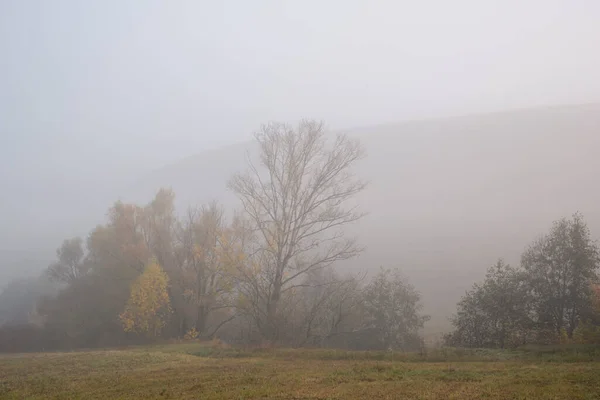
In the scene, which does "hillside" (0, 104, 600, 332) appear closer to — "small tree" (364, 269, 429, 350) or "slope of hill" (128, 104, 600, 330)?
"slope of hill" (128, 104, 600, 330)

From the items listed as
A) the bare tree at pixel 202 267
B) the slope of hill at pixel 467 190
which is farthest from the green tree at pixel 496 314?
the bare tree at pixel 202 267

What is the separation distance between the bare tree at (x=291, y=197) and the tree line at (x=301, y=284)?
8 cm

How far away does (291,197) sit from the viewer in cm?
2775

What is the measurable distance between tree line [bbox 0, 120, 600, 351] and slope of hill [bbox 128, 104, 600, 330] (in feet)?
47.4

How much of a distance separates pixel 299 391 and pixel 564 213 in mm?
82592

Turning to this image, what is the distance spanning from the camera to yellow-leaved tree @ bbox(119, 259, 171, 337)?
36906 millimetres

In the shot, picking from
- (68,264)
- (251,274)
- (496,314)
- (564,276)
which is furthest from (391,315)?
(68,264)

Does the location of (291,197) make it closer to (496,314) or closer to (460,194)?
(496,314)

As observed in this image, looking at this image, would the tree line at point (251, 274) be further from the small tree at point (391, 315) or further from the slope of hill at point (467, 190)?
the slope of hill at point (467, 190)

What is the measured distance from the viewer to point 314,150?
91.4 ft

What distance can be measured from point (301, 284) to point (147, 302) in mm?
16634

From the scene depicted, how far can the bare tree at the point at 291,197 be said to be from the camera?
26969 millimetres

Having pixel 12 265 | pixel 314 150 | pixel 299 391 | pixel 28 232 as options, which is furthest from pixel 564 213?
pixel 28 232

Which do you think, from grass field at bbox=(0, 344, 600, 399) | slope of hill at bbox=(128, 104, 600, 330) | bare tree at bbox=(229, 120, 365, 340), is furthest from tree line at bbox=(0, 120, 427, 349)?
slope of hill at bbox=(128, 104, 600, 330)
